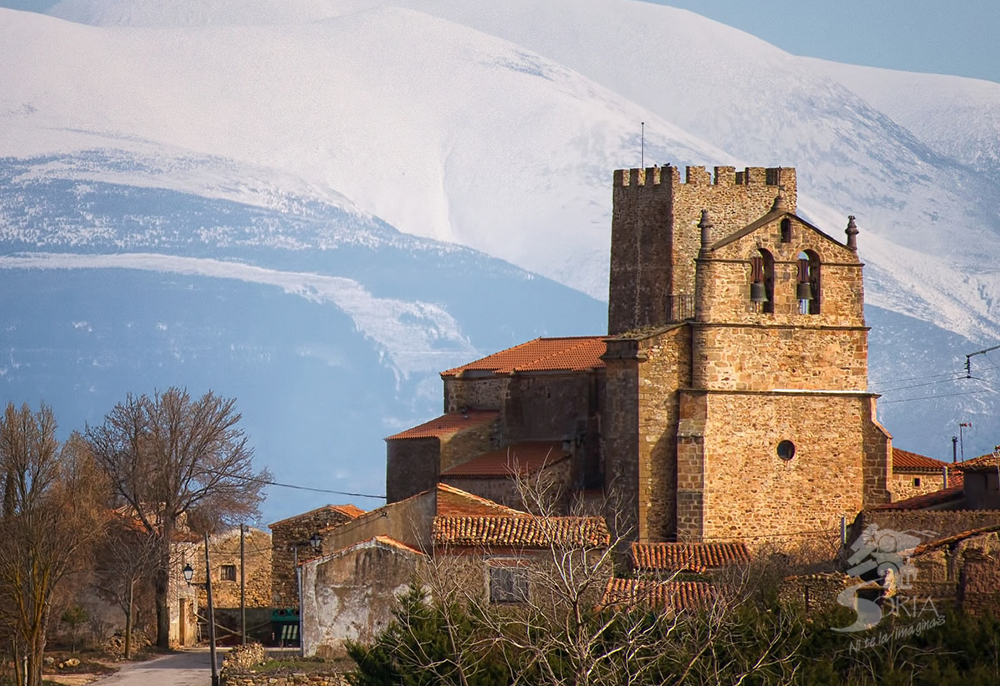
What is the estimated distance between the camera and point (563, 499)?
61031 millimetres

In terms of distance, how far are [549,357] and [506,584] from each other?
63.5 ft

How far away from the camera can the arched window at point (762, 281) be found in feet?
193

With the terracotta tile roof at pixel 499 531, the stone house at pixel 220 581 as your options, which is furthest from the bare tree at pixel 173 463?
the terracotta tile roof at pixel 499 531

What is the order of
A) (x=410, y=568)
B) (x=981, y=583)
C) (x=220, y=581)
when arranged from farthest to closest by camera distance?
(x=220, y=581)
(x=410, y=568)
(x=981, y=583)

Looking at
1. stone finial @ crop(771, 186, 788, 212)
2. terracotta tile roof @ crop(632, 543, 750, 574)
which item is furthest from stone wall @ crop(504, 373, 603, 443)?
terracotta tile roof @ crop(632, 543, 750, 574)

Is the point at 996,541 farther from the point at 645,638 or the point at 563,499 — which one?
the point at 563,499

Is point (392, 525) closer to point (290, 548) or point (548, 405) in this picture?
point (548, 405)

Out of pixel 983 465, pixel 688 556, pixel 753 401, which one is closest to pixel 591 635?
A: pixel 688 556

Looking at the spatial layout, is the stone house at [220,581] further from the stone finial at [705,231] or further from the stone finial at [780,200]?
the stone finial at [780,200]

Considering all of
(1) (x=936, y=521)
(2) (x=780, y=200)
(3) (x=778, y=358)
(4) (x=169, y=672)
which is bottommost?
(4) (x=169, y=672)

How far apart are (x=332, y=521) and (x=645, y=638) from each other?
1250 inches

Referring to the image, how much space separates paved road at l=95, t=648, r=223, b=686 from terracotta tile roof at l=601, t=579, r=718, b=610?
498 inches

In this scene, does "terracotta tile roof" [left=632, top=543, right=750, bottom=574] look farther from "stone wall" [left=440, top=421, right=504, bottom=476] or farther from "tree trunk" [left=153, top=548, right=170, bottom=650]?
"tree trunk" [left=153, top=548, right=170, bottom=650]

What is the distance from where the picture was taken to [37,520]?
2387 inches
